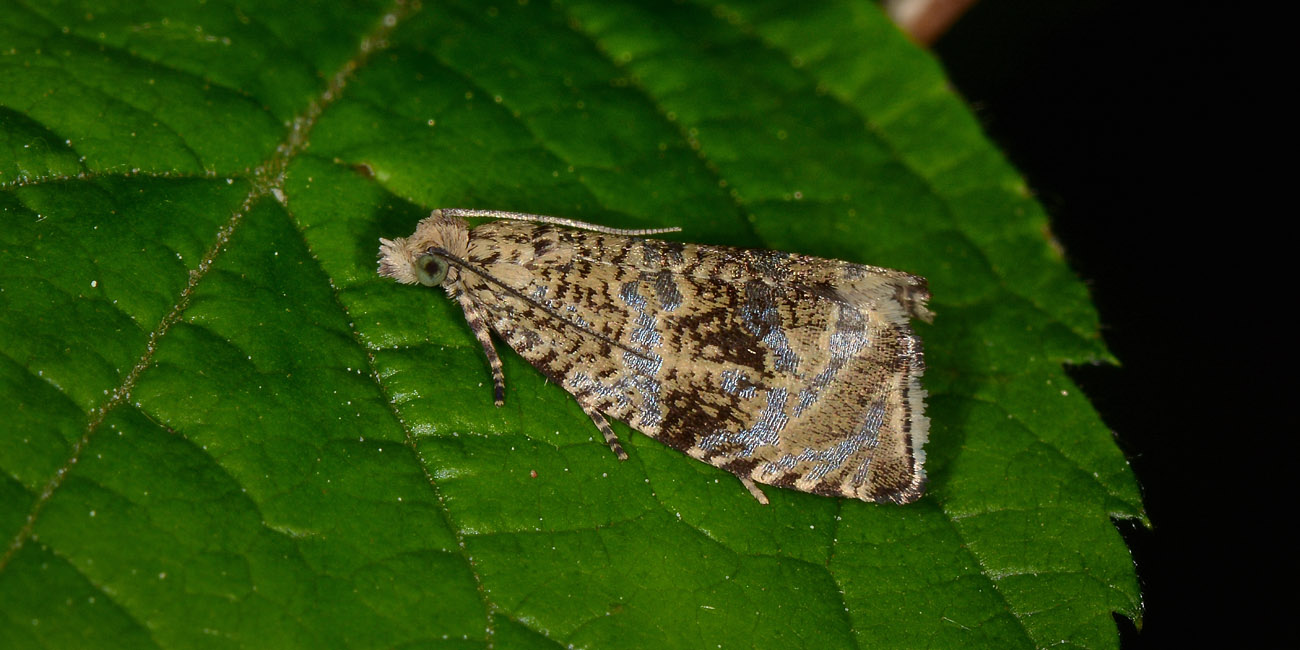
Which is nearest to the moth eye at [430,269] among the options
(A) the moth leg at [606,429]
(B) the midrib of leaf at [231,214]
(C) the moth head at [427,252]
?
(C) the moth head at [427,252]

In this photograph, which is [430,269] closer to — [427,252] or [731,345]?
[427,252]

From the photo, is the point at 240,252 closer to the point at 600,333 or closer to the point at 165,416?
the point at 165,416

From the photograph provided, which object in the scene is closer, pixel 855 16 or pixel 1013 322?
pixel 1013 322

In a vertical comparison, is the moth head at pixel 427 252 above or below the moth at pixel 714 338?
above

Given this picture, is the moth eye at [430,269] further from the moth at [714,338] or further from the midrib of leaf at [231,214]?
the midrib of leaf at [231,214]

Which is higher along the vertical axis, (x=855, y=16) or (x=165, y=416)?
(x=855, y=16)

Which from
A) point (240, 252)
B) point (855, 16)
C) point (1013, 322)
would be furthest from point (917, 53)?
point (240, 252)

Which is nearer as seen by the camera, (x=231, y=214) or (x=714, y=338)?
(x=231, y=214)

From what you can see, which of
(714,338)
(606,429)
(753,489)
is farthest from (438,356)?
(753,489)
